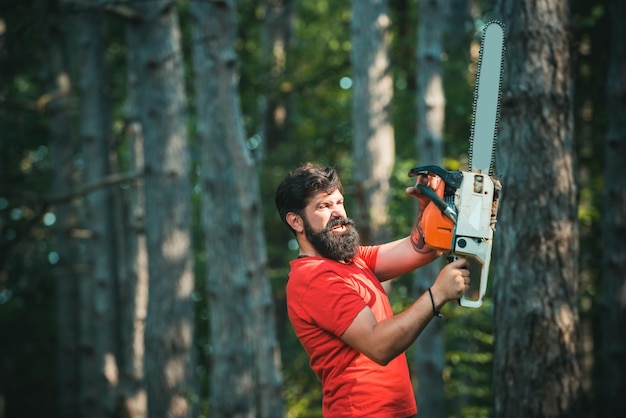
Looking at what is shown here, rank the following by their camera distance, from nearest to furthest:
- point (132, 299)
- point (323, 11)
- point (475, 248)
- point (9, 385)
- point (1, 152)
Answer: point (475, 248) < point (132, 299) < point (1, 152) < point (9, 385) < point (323, 11)

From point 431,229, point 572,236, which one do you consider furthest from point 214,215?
point 431,229

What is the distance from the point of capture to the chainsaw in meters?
3.71

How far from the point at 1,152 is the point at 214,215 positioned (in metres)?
10.9

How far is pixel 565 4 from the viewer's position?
5.53 m

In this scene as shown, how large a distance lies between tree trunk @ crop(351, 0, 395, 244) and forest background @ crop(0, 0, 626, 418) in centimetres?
12

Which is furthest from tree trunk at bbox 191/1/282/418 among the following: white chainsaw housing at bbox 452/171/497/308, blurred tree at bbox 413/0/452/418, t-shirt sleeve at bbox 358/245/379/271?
white chainsaw housing at bbox 452/171/497/308

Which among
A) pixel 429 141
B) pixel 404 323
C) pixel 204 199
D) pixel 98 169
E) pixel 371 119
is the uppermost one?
pixel 371 119

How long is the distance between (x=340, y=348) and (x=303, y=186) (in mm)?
780

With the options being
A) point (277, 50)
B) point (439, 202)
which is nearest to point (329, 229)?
point (439, 202)

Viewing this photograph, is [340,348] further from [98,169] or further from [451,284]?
[98,169]

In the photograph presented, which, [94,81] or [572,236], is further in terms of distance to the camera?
[94,81]

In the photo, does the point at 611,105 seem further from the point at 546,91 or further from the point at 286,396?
the point at 286,396

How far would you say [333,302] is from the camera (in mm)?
3934

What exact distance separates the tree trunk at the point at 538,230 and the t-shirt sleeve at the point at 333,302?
1.73m
